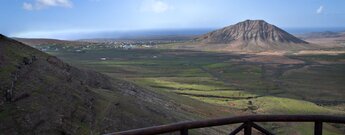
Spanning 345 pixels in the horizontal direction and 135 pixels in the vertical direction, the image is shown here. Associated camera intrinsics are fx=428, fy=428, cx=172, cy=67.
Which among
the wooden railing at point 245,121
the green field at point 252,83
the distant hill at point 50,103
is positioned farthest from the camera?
the green field at point 252,83

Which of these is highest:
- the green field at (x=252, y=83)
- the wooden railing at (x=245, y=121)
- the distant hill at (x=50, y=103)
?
the wooden railing at (x=245, y=121)

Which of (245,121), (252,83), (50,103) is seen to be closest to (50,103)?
(50,103)

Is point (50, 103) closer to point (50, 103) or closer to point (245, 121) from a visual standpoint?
point (50, 103)

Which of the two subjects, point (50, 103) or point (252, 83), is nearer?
point (50, 103)

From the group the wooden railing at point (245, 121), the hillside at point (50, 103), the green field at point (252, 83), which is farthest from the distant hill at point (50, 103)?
the green field at point (252, 83)

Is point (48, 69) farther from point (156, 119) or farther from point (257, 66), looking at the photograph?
point (257, 66)

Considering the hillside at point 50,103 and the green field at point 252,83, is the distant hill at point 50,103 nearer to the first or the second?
the hillside at point 50,103

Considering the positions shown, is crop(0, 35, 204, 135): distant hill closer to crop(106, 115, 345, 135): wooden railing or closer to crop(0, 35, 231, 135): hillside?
crop(0, 35, 231, 135): hillside

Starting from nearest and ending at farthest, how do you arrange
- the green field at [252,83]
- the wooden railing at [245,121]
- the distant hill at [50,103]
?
the wooden railing at [245,121], the distant hill at [50,103], the green field at [252,83]
